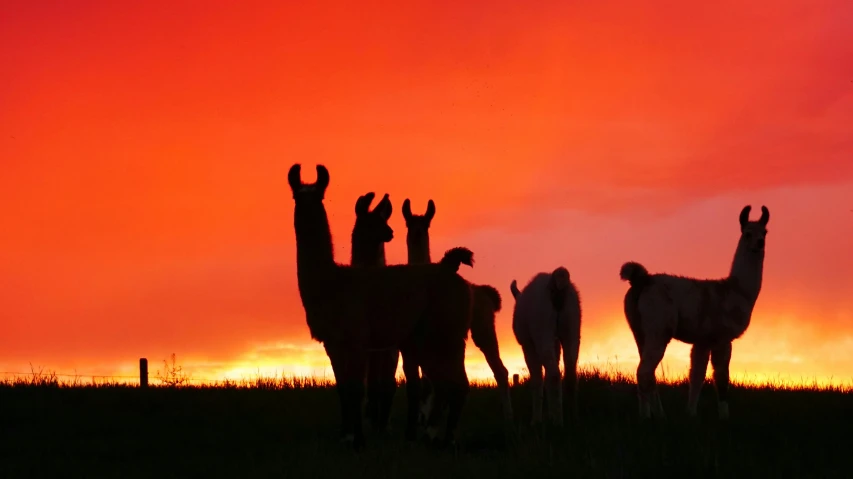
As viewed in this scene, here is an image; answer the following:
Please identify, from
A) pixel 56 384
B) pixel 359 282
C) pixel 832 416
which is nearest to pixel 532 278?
pixel 359 282

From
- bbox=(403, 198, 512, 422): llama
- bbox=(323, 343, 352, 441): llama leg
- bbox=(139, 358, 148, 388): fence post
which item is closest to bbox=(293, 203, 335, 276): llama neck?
bbox=(323, 343, 352, 441): llama leg

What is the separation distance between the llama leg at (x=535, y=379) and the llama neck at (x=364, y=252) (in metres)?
2.49

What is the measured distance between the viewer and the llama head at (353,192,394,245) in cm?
1252

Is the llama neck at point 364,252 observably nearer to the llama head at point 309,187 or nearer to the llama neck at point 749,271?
the llama head at point 309,187

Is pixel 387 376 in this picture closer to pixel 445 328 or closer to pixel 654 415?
pixel 445 328

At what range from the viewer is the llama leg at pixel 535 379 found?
508 inches

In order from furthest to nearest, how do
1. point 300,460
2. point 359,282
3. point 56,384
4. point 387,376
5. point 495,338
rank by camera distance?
point 56,384
point 495,338
point 387,376
point 359,282
point 300,460

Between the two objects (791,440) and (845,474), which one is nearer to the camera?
(845,474)

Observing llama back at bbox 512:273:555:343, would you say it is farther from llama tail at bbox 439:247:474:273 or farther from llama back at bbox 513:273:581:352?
llama tail at bbox 439:247:474:273

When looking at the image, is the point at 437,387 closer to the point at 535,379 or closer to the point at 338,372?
the point at 338,372

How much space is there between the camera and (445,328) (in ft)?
37.7

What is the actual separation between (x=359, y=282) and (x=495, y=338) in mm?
2970

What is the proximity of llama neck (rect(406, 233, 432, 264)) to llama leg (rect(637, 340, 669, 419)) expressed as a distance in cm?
319

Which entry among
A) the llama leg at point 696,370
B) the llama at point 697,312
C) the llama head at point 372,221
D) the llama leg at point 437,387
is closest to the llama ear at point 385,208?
the llama head at point 372,221
